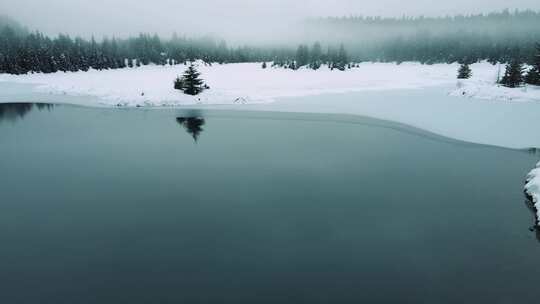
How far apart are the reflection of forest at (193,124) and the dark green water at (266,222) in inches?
134

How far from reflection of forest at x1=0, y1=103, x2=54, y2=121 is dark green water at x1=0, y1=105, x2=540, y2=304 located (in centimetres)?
1652

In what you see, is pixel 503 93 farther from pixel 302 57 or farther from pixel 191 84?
pixel 302 57

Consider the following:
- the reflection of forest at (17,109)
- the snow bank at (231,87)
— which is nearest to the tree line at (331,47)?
the snow bank at (231,87)

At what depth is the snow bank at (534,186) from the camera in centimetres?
1822

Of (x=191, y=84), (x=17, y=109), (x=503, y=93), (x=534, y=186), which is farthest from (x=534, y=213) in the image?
(x=17, y=109)

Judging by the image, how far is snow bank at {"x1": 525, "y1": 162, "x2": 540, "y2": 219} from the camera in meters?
18.2

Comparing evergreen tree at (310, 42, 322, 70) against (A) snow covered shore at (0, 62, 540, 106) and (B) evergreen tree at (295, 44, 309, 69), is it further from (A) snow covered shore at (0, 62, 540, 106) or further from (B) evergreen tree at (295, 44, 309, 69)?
(A) snow covered shore at (0, 62, 540, 106)

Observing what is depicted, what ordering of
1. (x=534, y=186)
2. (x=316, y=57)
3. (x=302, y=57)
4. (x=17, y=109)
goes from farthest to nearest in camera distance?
(x=316, y=57) < (x=302, y=57) < (x=17, y=109) < (x=534, y=186)

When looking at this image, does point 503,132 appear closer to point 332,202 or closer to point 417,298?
point 332,202

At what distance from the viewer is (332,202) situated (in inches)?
728

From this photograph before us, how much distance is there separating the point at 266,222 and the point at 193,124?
936 inches

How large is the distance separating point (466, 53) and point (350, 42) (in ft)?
214

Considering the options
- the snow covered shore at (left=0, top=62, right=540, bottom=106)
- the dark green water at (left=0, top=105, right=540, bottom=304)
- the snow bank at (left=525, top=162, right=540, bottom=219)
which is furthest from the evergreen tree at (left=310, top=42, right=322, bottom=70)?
the snow bank at (left=525, top=162, right=540, bottom=219)

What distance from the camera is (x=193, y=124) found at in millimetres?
38094
